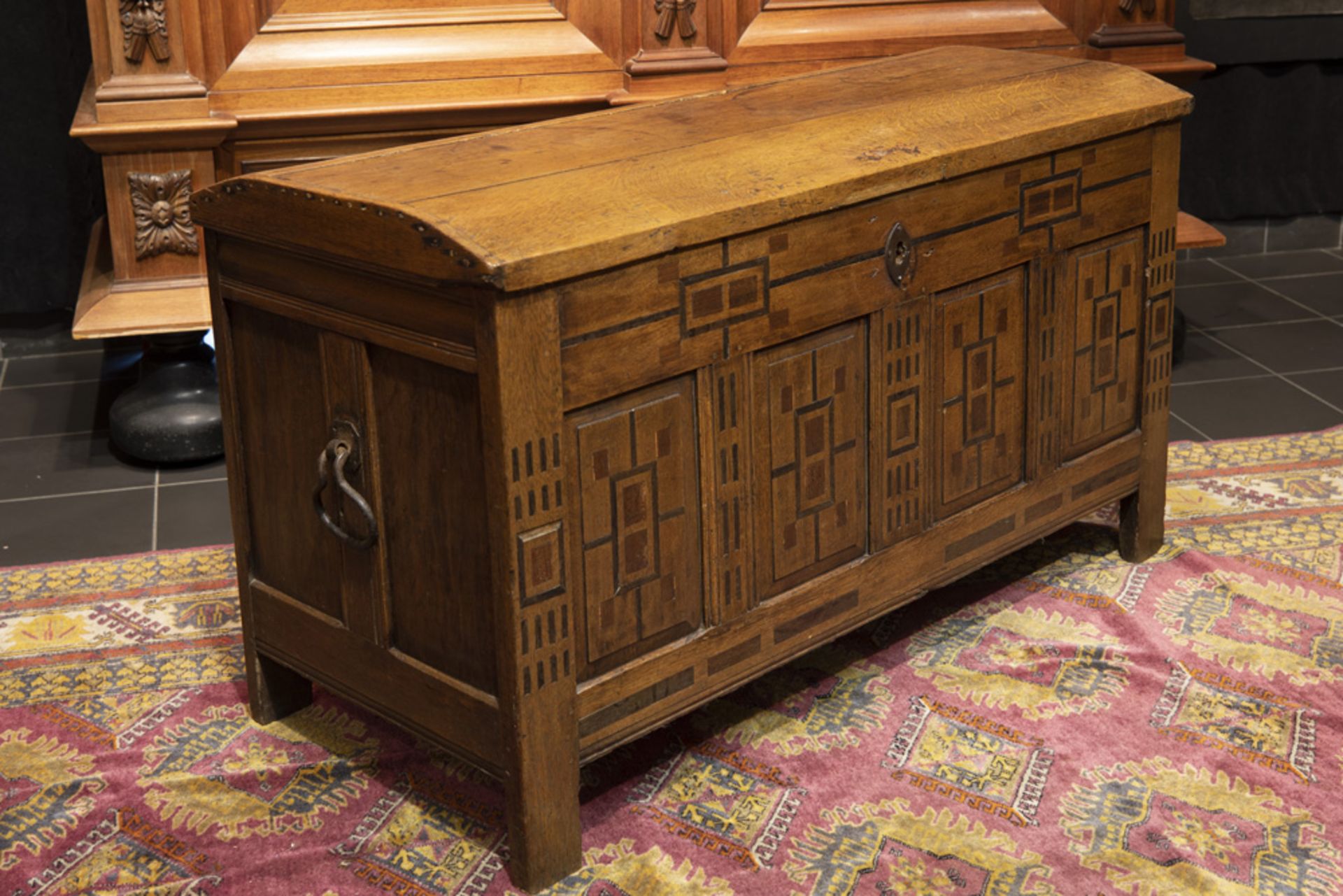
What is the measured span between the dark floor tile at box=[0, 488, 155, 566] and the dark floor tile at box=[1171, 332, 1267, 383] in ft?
8.05

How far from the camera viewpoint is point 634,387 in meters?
2.18

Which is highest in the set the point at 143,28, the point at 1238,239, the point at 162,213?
the point at 143,28

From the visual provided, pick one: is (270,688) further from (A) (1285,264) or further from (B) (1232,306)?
(A) (1285,264)

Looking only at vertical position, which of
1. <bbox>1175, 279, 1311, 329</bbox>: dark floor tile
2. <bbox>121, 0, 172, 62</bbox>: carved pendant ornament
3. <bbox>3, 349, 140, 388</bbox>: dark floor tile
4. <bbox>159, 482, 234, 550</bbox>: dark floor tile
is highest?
<bbox>121, 0, 172, 62</bbox>: carved pendant ornament

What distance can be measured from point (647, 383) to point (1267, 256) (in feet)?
12.0

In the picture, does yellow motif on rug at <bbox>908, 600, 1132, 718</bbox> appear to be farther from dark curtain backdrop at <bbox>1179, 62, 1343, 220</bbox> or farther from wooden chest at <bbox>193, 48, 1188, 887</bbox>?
dark curtain backdrop at <bbox>1179, 62, 1343, 220</bbox>

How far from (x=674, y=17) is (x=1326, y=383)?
185 cm

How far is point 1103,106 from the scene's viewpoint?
2.82 metres

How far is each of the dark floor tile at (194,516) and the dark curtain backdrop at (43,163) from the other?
1155 millimetres

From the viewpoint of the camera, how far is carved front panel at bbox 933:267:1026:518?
105 inches

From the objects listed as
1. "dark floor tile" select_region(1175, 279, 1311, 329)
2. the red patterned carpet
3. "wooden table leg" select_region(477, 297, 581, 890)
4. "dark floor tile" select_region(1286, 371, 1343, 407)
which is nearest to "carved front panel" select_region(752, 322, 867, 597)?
the red patterned carpet

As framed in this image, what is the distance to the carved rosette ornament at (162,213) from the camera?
11.7ft

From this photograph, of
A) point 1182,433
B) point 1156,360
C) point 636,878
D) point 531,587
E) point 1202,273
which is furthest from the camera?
point 1202,273

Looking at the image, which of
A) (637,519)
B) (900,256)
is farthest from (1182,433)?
(637,519)
